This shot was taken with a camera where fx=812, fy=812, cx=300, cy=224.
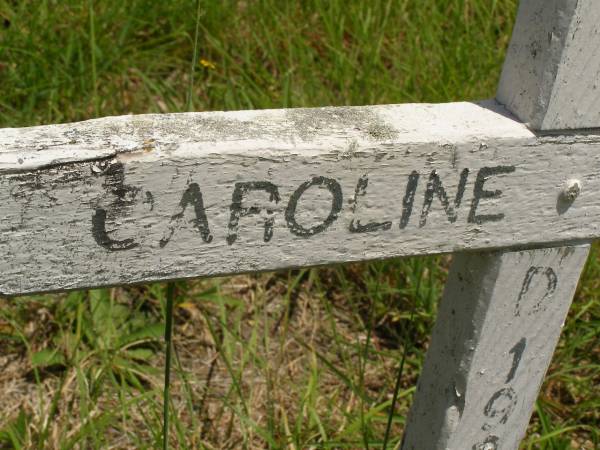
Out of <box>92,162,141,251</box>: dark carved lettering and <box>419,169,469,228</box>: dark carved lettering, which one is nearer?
<box>92,162,141,251</box>: dark carved lettering

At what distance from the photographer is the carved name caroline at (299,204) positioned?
831 millimetres

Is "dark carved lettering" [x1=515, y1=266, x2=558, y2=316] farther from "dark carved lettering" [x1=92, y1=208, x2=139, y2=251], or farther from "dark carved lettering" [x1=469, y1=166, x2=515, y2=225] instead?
"dark carved lettering" [x1=92, y1=208, x2=139, y2=251]

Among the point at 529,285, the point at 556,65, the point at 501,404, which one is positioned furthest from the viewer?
the point at 501,404

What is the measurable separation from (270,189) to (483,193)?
27cm

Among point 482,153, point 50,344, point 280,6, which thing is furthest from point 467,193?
point 280,6

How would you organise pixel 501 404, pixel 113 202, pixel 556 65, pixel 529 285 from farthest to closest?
pixel 501 404 < pixel 529 285 < pixel 556 65 < pixel 113 202

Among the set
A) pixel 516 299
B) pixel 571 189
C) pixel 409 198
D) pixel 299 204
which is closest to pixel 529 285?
pixel 516 299

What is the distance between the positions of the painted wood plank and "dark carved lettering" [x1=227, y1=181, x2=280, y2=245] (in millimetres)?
328

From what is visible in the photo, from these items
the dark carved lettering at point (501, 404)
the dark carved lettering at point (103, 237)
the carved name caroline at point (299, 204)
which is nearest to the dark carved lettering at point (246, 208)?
the carved name caroline at point (299, 204)

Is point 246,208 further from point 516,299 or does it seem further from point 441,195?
point 516,299

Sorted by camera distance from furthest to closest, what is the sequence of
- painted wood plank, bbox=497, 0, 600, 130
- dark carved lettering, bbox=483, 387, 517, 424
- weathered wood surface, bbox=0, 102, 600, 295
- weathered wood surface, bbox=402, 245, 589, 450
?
dark carved lettering, bbox=483, 387, 517, 424 < weathered wood surface, bbox=402, 245, 589, 450 < painted wood plank, bbox=497, 0, 600, 130 < weathered wood surface, bbox=0, 102, 600, 295

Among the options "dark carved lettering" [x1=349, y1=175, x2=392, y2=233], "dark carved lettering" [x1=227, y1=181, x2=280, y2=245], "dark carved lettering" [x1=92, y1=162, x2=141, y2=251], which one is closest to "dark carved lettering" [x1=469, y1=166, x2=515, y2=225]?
"dark carved lettering" [x1=349, y1=175, x2=392, y2=233]

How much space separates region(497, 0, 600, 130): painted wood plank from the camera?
916mm

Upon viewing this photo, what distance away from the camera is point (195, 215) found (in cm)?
86
